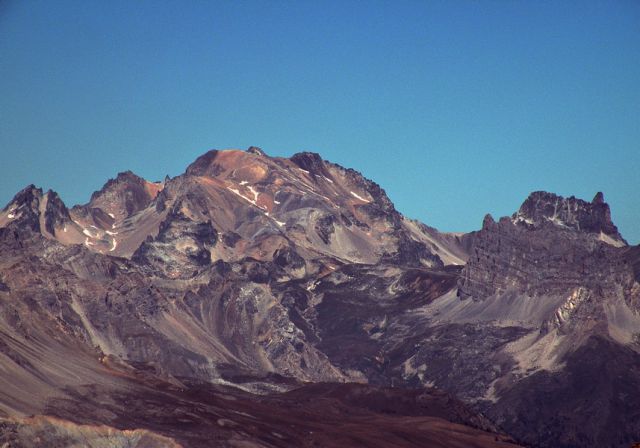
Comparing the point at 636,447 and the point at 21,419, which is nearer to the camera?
the point at 636,447

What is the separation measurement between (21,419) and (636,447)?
88208mm

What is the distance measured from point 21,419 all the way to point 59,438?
205 inches

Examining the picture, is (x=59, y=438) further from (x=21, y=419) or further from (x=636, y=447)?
(x=636, y=447)

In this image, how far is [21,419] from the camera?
199500mm

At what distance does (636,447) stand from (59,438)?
280 feet

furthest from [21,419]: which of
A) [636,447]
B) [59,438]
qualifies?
[636,447]

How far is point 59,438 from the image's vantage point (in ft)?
656

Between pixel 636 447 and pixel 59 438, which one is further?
pixel 59 438

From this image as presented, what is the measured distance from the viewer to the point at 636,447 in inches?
5463
